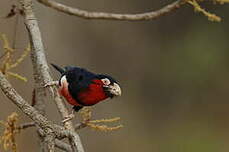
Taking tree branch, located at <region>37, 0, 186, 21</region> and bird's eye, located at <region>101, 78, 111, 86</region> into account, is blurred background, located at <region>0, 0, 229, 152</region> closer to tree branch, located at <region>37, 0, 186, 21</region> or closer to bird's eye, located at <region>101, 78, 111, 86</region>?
tree branch, located at <region>37, 0, 186, 21</region>

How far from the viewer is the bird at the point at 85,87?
1.85m

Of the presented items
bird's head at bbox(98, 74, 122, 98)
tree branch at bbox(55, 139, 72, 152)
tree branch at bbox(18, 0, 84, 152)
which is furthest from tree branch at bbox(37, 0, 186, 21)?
tree branch at bbox(55, 139, 72, 152)

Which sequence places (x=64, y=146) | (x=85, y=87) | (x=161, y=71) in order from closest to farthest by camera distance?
(x=64, y=146), (x=85, y=87), (x=161, y=71)

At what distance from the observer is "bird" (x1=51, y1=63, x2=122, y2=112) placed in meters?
1.85

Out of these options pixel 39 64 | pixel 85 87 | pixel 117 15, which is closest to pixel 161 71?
pixel 117 15

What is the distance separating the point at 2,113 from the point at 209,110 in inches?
140

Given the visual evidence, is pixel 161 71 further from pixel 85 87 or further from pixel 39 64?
pixel 39 64

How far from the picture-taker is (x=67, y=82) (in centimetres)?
201

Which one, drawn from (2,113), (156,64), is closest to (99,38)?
(156,64)

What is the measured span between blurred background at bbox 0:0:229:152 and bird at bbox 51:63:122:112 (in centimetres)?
546

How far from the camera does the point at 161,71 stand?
8.81m

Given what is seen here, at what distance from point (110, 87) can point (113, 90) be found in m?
0.02

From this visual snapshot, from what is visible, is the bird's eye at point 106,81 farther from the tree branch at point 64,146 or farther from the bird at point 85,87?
the tree branch at point 64,146

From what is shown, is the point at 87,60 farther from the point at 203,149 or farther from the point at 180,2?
the point at 180,2
